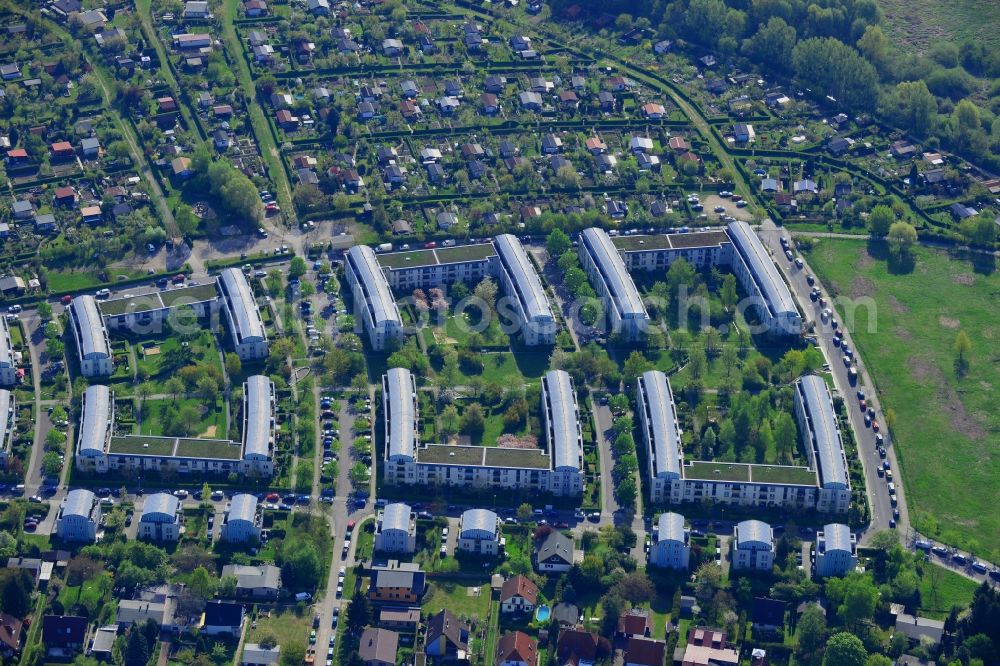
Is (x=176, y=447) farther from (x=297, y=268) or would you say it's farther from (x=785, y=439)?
(x=785, y=439)

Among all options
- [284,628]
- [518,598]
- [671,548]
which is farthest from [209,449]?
[671,548]

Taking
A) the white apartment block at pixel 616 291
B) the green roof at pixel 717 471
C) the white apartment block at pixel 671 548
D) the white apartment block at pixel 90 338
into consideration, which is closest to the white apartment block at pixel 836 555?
the green roof at pixel 717 471

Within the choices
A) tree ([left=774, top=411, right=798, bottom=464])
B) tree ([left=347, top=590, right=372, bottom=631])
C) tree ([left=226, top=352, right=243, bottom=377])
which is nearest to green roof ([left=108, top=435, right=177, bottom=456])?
tree ([left=226, top=352, right=243, bottom=377])

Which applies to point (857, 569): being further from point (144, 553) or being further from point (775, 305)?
point (144, 553)

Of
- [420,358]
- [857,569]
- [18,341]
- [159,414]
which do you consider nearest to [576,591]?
[857,569]

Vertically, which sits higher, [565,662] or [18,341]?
[18,341]
